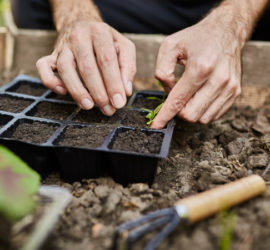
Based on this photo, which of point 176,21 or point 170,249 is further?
point 176,21

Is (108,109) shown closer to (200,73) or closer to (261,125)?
(200,73)

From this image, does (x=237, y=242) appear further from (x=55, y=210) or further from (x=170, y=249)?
(x=55, y=210)

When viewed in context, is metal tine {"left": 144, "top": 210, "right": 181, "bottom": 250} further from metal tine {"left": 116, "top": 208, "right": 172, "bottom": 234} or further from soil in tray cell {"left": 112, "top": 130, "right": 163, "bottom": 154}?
soil in tray cell {"left": 112, "top": 130, "right": 163, "bottom": 154}

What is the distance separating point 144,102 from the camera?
170cm

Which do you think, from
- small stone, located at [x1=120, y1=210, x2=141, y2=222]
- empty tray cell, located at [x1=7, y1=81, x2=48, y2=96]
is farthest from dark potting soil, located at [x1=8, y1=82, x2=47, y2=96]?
small stone, located at [x1=120, y1=210, x2=141, y2=222]

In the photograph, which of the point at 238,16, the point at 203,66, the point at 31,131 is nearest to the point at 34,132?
the point at 31,131

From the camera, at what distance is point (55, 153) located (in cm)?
130

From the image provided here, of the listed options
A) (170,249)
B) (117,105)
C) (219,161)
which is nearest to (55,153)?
(117,105)

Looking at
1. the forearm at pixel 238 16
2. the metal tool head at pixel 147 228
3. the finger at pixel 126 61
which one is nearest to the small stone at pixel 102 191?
the metal tool head at pixel 147 228

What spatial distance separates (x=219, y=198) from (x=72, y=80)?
736 mm

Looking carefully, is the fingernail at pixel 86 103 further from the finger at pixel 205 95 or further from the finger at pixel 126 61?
the finger at pixel 205 95

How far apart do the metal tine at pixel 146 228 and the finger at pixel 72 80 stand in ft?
1.93

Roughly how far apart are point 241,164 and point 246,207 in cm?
42

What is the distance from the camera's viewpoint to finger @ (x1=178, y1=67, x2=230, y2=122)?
133cm
